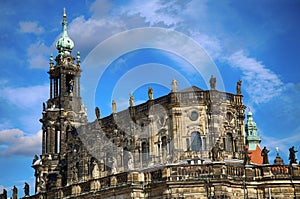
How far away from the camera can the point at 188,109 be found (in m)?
50.1

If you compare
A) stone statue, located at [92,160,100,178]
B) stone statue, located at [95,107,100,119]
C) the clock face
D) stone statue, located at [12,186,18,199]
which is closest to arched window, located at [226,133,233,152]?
the clock face

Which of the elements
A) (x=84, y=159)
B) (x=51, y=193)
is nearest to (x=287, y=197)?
(x=51, y=193)

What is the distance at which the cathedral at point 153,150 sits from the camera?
39.0 m

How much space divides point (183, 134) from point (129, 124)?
6811 mm

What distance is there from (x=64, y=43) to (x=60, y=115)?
9.65 meters

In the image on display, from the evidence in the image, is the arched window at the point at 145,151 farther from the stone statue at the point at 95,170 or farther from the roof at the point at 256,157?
the roof at the point at 256,157

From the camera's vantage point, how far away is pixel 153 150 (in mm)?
51656

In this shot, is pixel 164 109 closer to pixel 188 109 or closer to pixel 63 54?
pixel 188 109

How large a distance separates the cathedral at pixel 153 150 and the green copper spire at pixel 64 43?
0.41 feet

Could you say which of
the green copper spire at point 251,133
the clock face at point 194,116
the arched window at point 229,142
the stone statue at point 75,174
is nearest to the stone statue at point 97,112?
the stone statue at point 75,174

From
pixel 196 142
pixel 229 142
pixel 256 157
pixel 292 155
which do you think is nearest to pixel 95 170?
pixel 196 142

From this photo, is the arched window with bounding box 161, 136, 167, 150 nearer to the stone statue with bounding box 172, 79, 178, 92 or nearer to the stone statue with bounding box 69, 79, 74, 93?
the stone statue with bounding box 172, 79, 178, 92

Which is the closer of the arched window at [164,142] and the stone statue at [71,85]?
the arched window at [164,142]

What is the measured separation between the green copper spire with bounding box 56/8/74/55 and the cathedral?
0.13 m
